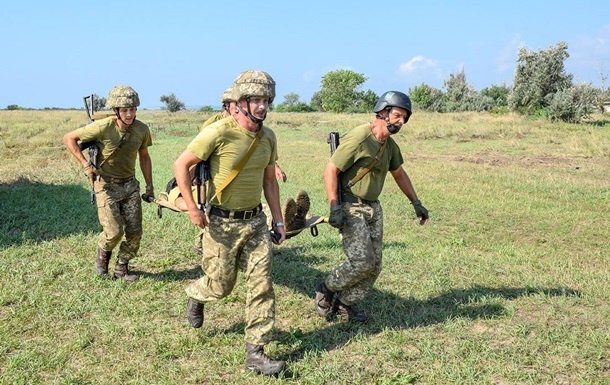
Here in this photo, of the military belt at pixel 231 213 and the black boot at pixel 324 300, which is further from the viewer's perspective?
the black boot at pixel 324 300

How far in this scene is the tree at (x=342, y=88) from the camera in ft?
315

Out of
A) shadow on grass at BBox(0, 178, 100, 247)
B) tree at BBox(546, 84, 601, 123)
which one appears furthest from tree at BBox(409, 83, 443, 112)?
shadow on grass at BBox(0, 178, 100, 247)

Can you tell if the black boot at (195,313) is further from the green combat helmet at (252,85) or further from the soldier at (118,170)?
the green combat helmet at (252,85)

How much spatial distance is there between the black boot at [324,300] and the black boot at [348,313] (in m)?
0.07

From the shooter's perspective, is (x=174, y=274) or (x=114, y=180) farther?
(x=174, y=274)

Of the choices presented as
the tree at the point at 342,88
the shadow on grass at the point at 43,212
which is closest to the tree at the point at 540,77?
the shadow on grass at the point at 43,212

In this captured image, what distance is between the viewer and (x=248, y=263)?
14.1 ft

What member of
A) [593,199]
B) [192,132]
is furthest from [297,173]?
[192,132]

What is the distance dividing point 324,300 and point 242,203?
1499mm

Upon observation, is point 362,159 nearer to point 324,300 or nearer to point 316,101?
Answer: point 324,300

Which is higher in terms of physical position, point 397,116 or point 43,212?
point 397,116

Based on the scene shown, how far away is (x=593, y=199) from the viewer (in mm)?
11320

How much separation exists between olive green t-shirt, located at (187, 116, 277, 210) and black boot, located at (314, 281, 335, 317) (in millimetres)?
1308


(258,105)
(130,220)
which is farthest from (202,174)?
(130,220)
